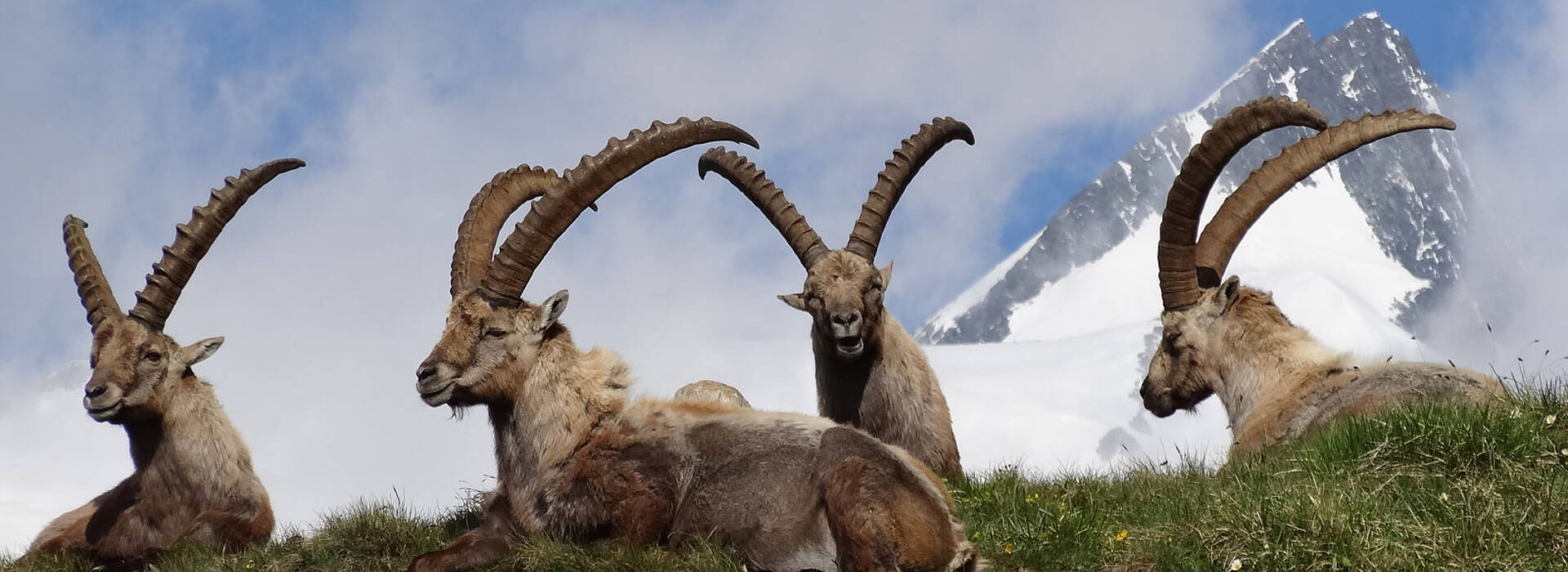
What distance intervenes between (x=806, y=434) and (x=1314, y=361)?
5.05 metres

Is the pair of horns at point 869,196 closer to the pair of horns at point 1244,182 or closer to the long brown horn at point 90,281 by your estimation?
the pair of horns at point 1244,182

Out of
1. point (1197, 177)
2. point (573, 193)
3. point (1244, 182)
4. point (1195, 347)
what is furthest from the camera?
point (1244, 182)

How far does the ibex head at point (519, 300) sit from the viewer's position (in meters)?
8.80

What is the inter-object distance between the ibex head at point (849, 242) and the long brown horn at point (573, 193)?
199cm

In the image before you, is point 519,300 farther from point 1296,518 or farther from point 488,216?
point 1296,518

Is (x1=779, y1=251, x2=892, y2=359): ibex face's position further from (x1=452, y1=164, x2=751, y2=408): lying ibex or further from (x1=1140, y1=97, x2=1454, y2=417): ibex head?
(x1=1140, y1=97, x2=1454, y2=417): ibex head

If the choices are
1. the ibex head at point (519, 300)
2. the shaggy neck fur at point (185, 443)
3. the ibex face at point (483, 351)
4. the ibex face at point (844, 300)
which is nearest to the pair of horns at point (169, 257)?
the shaggy neck fur at point (185, 443)

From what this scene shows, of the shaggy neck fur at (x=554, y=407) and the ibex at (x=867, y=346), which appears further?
the ibex at (x=867, y=346)

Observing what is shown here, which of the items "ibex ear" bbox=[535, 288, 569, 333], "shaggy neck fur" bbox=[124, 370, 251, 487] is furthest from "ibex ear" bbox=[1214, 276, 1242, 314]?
"shaggy neck fur" bbox=[124, 370, 251, 487]

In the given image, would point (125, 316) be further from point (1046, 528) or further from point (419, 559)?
point (1046, 528)

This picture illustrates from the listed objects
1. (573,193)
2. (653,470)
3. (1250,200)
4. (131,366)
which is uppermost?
(1250,200)

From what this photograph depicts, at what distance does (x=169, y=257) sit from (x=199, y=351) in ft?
2.86

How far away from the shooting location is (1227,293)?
37.7 feet

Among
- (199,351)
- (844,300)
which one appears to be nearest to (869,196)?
(844,300)
